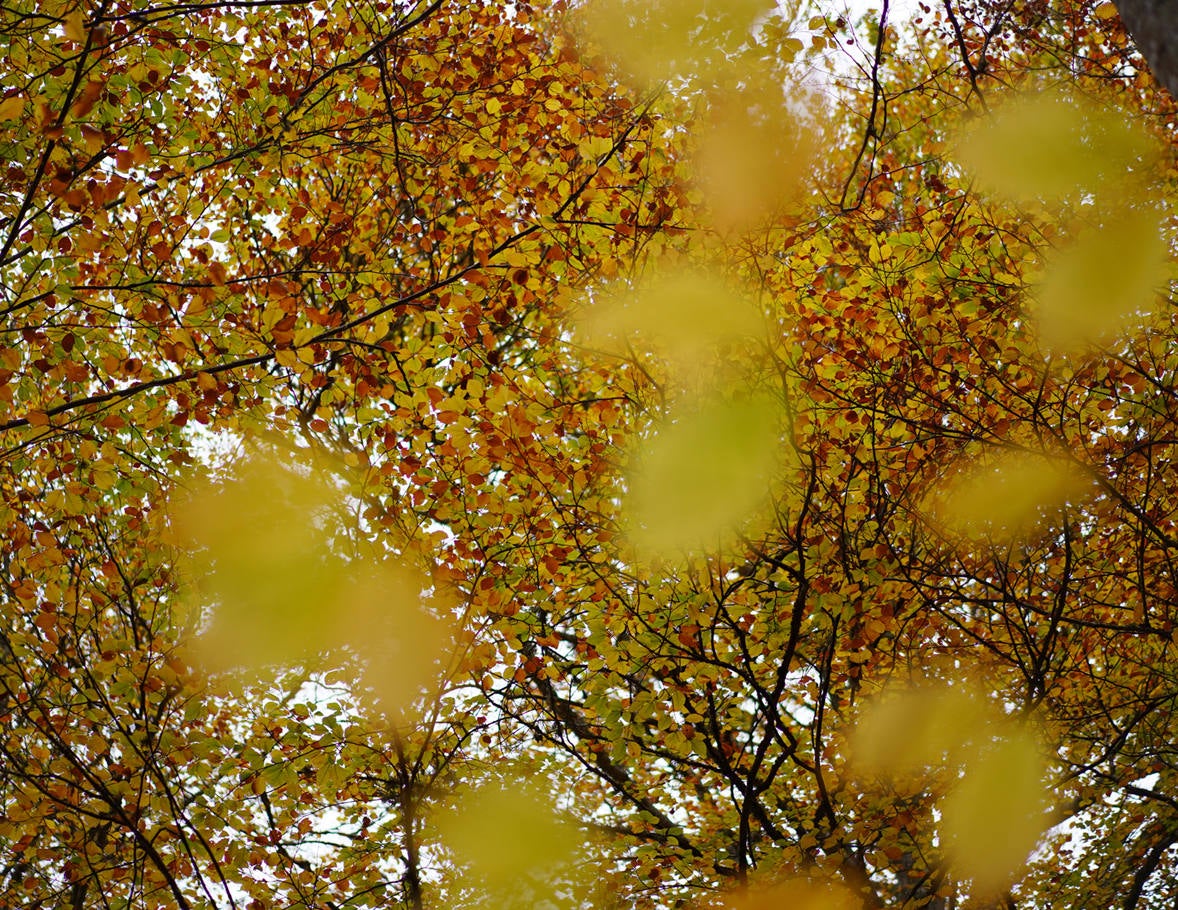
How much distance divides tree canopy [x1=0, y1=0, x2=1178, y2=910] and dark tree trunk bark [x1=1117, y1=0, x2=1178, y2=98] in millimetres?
2800

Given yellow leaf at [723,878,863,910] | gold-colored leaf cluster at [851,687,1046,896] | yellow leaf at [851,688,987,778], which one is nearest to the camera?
yellow leaf at [723,878,863,910]

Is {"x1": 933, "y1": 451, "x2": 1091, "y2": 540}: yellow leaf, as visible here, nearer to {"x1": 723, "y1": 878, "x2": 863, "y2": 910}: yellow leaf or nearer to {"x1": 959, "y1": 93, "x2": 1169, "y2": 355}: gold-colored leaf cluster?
{"x1": 959, "y1": 93, "x2": 1169, "y2": 355}: gold-colored leaf cluster

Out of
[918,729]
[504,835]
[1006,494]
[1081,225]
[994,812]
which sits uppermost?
[1081,225]

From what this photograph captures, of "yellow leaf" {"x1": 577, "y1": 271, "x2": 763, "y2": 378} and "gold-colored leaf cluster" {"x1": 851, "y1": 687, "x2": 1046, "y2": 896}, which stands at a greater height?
"yellow leaf" {"x1": 577, "y1": 271, "x2": 763, "y2": 378}

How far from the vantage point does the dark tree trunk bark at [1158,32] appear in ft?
5.96

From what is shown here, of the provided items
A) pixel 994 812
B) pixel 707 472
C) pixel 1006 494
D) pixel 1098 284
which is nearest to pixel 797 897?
pixel 994 812

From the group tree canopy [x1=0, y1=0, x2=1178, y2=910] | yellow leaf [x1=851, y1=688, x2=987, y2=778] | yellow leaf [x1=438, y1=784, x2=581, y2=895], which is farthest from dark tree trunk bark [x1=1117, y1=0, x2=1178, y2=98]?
yellow leaf [x1=438, y1=784, x2=581, y2=895]

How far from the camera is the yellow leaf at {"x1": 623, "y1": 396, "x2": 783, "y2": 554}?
4.67 meters

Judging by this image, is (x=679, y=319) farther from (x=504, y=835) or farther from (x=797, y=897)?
(x=504, y=835)

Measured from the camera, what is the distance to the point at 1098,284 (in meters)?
5.41

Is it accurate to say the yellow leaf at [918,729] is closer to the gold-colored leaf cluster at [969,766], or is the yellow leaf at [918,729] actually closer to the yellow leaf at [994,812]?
the gold-colored leaf cluster at [969,766]

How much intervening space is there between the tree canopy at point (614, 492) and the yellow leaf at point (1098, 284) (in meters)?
0.03

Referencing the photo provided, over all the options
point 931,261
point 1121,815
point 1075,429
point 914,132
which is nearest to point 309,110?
point 931,261

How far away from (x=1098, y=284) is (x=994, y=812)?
11.3 feet
